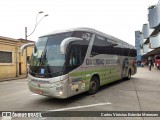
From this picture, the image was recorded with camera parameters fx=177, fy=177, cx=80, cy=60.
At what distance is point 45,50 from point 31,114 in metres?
2.66

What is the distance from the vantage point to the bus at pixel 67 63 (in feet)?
22.5

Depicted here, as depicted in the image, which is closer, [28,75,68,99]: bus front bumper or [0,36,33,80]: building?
[28,75,68,99]: bus front bumper

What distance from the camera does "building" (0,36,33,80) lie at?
20469 mm

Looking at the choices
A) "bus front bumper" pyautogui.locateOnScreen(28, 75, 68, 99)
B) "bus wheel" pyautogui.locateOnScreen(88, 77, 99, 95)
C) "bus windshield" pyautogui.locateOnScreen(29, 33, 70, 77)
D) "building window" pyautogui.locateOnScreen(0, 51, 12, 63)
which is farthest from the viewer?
"building window" pyautogui.locateOnScreen(0, 51, 12, 63)

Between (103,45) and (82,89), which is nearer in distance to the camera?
(82,89)

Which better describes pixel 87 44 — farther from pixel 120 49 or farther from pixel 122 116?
pixel 120 49

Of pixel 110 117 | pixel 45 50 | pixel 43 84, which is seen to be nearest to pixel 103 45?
pixel 45 50

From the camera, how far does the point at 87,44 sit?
8547 mm

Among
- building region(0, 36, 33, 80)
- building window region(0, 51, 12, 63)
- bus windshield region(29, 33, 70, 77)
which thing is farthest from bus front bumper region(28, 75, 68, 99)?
building window region(0, 51, 12, 63)

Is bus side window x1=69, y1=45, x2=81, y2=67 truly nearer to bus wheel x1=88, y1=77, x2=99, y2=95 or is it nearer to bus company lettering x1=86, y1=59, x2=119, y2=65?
bus company lettering x1=86, y1=59, x2=119, y2=65

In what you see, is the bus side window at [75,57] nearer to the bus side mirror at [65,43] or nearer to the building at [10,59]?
the bus side mirror at [65,43]

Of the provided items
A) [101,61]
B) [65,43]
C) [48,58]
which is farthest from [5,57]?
[65,43]

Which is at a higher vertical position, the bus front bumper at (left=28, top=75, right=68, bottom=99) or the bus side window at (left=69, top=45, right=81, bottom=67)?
the bus side window at (left=69, top=45, right=81, bottom=67)

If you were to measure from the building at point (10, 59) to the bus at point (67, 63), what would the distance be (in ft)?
46.6
